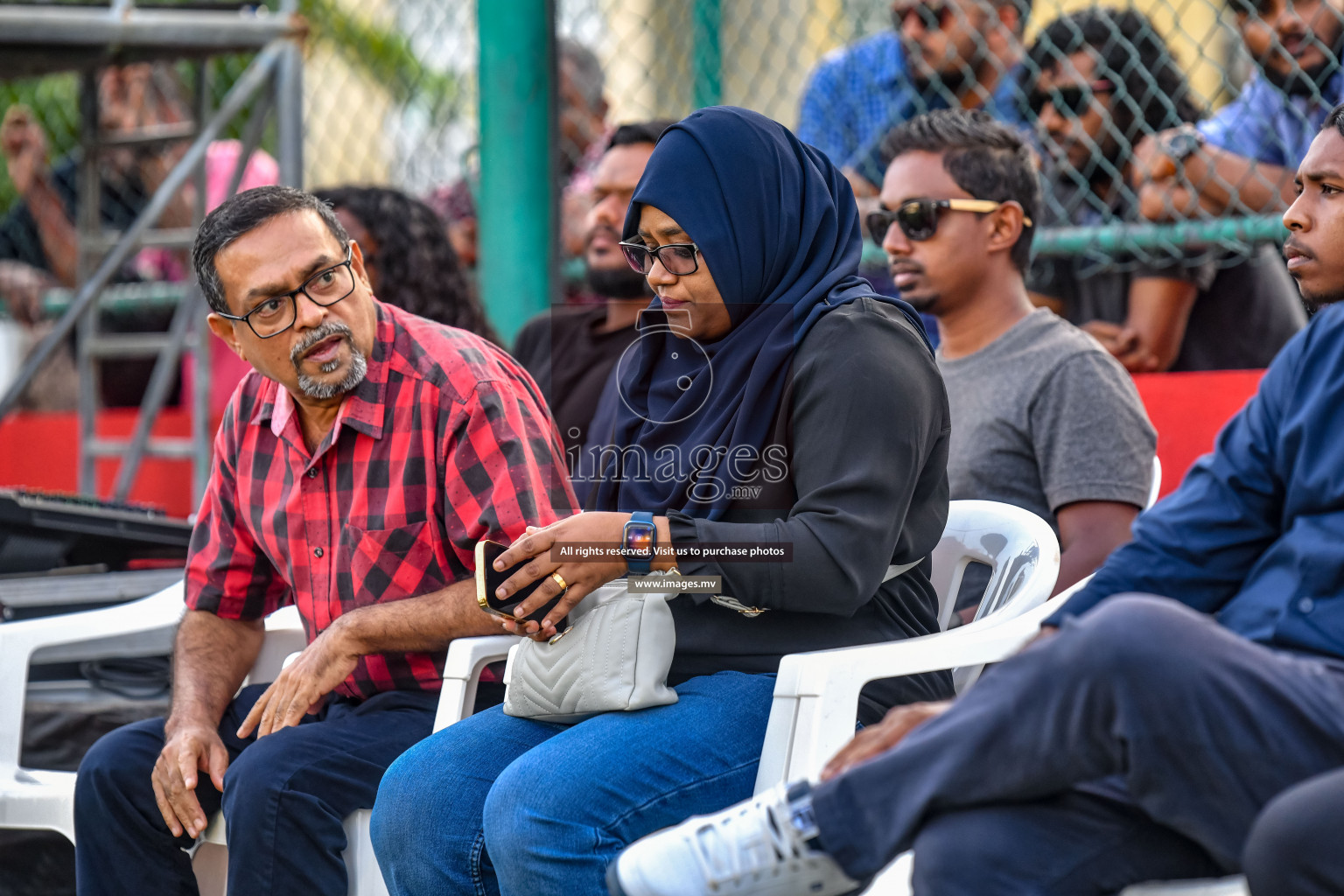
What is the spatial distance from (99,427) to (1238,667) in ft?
15.6

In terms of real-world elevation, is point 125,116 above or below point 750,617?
above

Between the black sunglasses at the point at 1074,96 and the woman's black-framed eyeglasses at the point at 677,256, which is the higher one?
the black sunglasses at the point at 1074,96

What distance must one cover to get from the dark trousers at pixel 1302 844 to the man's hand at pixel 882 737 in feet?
1.24

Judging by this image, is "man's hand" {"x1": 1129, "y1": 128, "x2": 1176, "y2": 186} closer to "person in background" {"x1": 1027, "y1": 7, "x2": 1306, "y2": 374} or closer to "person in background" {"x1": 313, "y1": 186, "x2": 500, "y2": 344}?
"person in background" {"x1": 1027, "y1": 7, "x2": 1306, "y2": 374}

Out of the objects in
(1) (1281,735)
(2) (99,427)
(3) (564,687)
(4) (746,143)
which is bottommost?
(2) (99,427)

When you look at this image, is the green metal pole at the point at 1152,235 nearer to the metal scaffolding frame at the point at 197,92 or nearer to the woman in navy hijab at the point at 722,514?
the woman in navy hijab at the point at 722,514

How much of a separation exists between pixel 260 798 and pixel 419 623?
37cm

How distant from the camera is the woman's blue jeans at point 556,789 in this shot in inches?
75.7

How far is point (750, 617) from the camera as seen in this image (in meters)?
2.16

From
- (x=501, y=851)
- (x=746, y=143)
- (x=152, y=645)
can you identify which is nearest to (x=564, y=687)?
(x=501, y=851)

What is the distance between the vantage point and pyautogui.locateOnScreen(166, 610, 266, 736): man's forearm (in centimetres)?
257

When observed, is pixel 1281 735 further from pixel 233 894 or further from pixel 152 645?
pixel 152 645

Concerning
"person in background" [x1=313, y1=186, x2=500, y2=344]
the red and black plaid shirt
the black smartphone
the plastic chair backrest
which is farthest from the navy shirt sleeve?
"person in background" [x1=313, y1=186, x2=500, y2=344]

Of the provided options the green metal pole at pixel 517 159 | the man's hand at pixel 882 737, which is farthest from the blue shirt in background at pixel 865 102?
the man's hand at pixel 882 737
